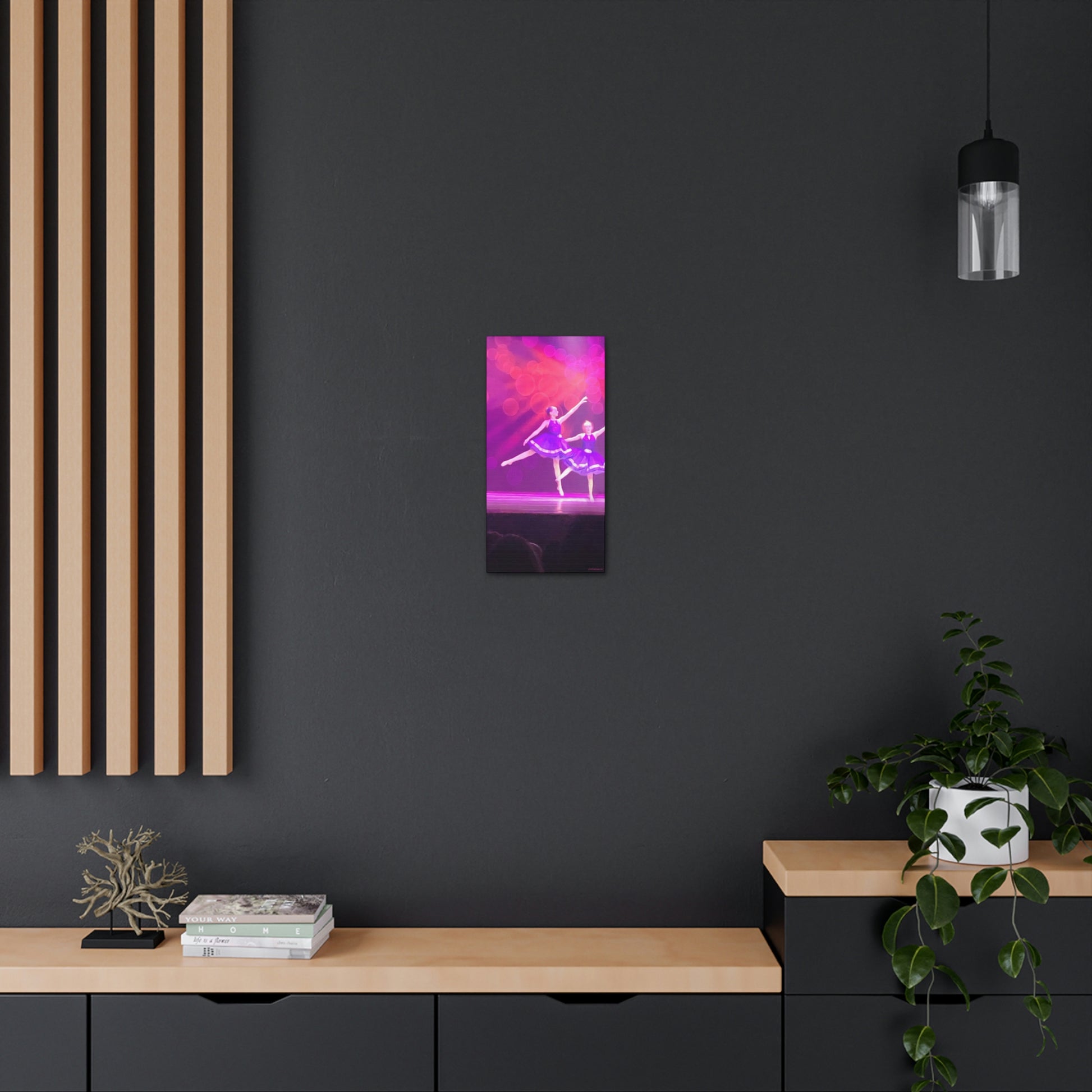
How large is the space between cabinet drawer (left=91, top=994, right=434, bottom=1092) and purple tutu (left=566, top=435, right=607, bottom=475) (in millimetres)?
1160

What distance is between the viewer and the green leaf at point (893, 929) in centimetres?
175

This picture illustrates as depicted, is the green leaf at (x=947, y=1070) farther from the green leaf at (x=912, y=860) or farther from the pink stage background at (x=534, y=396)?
the pink stage background at (x=534, y=396)

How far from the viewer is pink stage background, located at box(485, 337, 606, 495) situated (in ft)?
6.89

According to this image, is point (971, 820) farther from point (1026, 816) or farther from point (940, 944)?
point (940, 944)

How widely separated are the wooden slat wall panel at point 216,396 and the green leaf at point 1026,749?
5.46ft

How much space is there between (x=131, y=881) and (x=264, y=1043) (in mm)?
461

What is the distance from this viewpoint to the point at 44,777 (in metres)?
2.12

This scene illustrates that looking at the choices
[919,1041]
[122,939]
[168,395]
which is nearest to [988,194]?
[919,1041]

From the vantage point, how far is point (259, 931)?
1.87m

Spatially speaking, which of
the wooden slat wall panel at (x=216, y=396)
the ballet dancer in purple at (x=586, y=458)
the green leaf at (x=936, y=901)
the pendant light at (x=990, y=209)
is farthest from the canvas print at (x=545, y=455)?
the green leaf at (x=936, y=901)

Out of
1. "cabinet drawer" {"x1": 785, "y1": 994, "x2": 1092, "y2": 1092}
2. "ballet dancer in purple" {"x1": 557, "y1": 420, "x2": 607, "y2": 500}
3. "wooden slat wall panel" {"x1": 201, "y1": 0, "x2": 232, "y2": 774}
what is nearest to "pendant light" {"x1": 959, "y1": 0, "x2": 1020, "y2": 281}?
"ballet dancer in purple" {"x1": 557, "y1": 420, "x2": 607, "y2": 500}

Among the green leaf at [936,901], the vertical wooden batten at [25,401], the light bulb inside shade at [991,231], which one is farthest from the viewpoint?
the vertical wooden batten at [25,401]

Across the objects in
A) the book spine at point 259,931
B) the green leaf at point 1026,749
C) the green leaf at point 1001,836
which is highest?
the green leaf at point 1026,749

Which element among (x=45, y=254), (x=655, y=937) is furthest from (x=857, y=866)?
(x=45, y=254)
